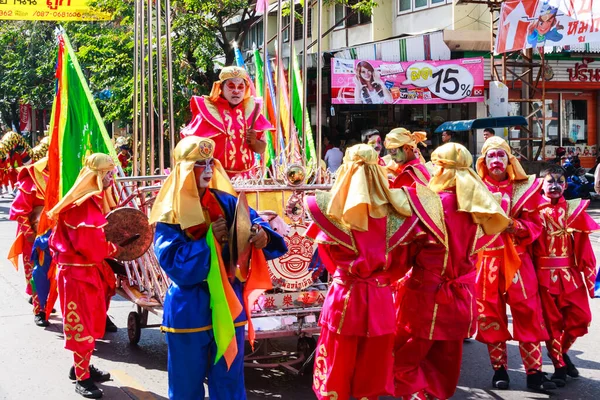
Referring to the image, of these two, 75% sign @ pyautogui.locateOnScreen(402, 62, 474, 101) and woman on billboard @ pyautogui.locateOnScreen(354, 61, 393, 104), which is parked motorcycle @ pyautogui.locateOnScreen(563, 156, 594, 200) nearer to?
75% sign @ pyautogui.locateOnScreen(402, 62, 474, 101)

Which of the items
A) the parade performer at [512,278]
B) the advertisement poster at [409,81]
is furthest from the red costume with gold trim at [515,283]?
the advertisement poster at [409,81]

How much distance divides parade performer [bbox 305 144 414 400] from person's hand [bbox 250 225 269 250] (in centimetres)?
42

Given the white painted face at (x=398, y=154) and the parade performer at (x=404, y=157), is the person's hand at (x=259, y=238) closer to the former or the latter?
the parade performer at (x=404, y=157)

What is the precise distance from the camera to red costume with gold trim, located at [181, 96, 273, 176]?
6898 mm

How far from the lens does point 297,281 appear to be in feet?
20.2

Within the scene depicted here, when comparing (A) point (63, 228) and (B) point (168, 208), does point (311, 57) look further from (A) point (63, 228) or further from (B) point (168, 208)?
(B) point (168, 208)

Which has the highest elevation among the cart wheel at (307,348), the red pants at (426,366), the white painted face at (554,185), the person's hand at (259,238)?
the white painted face at (554,185)

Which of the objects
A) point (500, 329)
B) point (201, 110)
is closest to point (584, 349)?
point (500, 329)

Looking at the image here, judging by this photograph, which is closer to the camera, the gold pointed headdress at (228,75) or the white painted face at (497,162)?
the white painted face at (497,162)

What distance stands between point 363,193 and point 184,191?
1002 mm

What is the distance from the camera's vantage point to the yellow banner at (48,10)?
18.6 metres

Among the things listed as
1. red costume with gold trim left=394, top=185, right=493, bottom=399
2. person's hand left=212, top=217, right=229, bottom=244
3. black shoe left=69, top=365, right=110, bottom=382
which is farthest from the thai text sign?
person's hand left=212, top=217, right=229, bottom=244

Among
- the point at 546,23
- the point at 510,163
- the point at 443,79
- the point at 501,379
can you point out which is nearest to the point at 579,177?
the point at 443,79

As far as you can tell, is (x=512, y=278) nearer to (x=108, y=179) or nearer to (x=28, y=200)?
(x=108, y=179)
